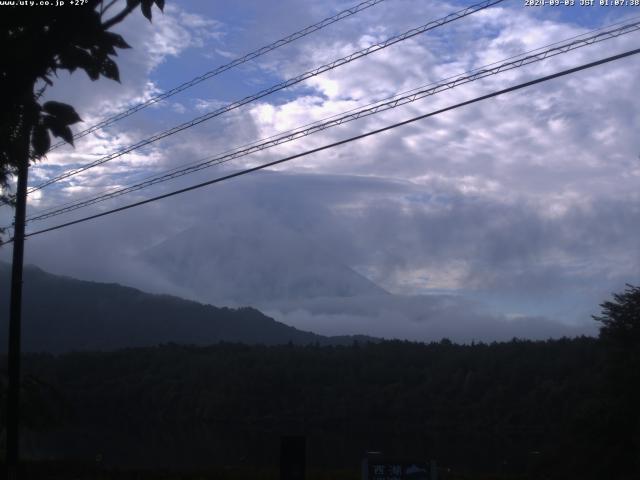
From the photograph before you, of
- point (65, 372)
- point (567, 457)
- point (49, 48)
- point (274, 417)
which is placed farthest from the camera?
point (274, 417)

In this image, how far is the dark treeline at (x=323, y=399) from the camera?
6406 cm

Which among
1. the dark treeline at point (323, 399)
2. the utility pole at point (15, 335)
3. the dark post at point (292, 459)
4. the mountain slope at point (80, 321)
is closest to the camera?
the dark post at point (292, 459)

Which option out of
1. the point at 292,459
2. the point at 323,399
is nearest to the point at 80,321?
the point at 323,399

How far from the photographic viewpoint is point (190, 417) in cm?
9719

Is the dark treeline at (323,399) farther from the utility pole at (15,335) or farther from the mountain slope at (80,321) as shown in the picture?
the mountain slope at (80,321)

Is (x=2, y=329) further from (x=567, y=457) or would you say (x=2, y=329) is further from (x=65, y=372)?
(x=567, y=457)

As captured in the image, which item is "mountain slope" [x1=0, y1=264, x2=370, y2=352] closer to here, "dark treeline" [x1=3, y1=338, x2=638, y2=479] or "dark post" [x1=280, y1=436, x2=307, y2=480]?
"dark treeline" [x1=3, y1=338, x2=638, y2=479]

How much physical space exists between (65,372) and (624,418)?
211 ft

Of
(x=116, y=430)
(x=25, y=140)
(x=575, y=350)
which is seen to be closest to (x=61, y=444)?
(x=116, y=430)

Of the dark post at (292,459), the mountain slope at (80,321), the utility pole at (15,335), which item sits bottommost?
the dark post at (292,459)

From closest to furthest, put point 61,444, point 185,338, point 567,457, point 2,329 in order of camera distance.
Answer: point 567,457, point 61,444, point 2,329, point 185,338

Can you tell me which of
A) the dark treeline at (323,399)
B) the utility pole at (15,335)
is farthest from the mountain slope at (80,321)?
the utility pole at (15,335)

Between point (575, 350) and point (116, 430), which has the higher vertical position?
point (575, 350)

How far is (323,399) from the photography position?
97.6 meters
